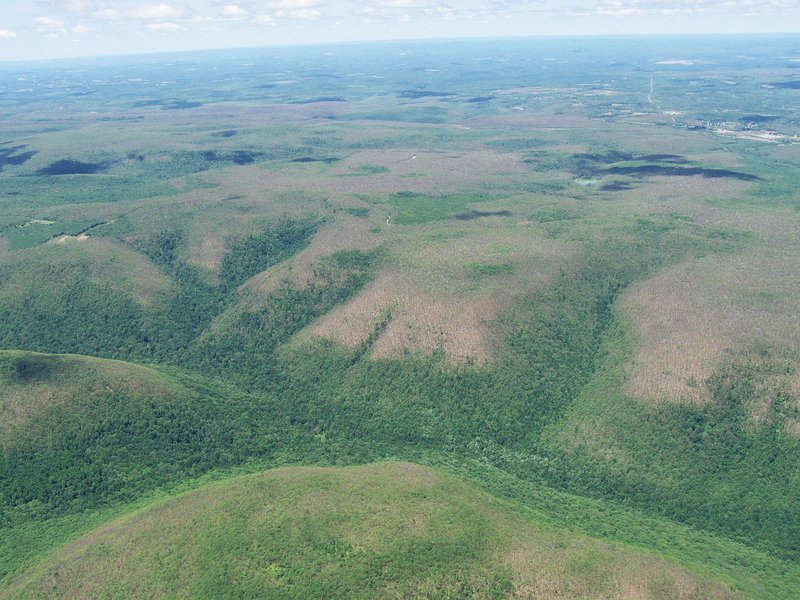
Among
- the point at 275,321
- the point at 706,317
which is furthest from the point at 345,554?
the point at 706,317

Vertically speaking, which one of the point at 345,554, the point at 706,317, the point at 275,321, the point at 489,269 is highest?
the point at 489,269

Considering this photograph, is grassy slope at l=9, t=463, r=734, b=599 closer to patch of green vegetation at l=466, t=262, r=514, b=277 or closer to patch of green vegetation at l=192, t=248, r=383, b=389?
patch of green vegetation at l=192, t=248, r=383, b=389

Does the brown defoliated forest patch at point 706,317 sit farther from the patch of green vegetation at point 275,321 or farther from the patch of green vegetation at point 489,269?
the patch of green vegetation at point 275,321

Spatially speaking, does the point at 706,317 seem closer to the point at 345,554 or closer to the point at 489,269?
the point at 489,269

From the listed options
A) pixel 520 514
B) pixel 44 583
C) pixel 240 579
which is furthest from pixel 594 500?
pixel 44 583

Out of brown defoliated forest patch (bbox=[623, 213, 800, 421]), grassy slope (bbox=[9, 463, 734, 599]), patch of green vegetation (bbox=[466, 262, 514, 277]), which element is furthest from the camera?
patch of green vegetation (bbox=[466, 262, 514, 277])

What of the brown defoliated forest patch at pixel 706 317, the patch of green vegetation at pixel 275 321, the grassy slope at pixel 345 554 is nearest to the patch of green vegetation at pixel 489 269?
the patch of green vegetation at pixel 275 321

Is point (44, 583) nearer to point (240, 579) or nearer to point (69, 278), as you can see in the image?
point (240, 579)

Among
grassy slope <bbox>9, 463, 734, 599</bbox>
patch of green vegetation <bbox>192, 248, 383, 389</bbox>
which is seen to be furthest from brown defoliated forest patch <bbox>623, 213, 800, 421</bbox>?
patch of green vegetation <bbox>192, 248, 383, 389</bbox>
